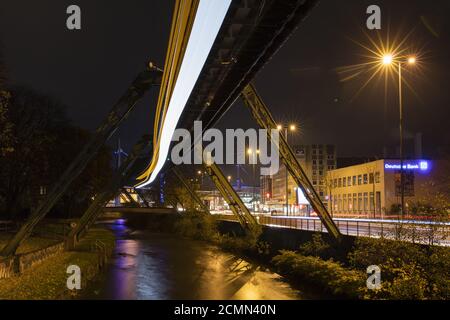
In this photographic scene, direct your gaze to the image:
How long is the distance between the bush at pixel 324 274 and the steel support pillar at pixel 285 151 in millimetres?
2655

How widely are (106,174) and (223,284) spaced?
41.2 metres

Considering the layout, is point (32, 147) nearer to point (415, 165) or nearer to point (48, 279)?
point (48, 279)

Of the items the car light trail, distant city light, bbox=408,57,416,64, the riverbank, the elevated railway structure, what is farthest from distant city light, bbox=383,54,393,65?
the riverbank

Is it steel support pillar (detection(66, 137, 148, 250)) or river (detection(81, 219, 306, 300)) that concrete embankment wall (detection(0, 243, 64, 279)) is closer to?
river (detection(81, 219, 306, 300))

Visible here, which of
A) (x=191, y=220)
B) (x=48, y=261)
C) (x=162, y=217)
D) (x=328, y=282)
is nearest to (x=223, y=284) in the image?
(x=328, y=282)

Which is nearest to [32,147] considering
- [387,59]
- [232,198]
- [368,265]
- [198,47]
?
[232,198]

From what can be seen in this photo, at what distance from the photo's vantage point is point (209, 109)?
693 inches

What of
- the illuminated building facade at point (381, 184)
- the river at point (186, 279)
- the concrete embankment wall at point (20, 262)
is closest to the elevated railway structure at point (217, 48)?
the concrete embankment wall at point (20, 262)

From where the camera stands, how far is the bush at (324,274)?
1822 centimetres

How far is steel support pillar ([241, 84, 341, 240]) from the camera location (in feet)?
82.2

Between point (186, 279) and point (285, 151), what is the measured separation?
8643 millimetres

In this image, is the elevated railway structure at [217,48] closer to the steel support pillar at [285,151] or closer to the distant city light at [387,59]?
the steel support pillar at [285,151]

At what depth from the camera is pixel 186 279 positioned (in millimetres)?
26875

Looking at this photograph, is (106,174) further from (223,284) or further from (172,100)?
(172,100)
